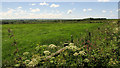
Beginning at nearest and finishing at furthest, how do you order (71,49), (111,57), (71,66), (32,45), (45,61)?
(71,66) < (45,61) < (111,57) < (71,49) < (32,45)

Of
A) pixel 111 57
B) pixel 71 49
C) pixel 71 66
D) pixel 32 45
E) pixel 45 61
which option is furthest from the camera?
pixel 32 45

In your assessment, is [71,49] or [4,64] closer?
[4,64]

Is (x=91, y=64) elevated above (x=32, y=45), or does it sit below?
below

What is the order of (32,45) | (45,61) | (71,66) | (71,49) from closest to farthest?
(71,66) < (45,61) < (71,49) < (32,45)

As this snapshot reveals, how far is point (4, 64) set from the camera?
749 cm

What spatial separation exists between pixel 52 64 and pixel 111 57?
4.75 metres

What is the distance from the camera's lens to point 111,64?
723cm

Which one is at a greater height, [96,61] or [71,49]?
[71,49]

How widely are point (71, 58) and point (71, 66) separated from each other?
3.32 ft

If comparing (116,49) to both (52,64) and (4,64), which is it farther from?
(4,64)

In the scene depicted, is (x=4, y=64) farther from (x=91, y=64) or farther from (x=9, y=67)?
(x=91, y=64)

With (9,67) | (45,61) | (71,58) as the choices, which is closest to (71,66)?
(71,58)

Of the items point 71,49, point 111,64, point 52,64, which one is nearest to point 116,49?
point 111,64

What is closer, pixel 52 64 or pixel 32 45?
pixel 52 64
